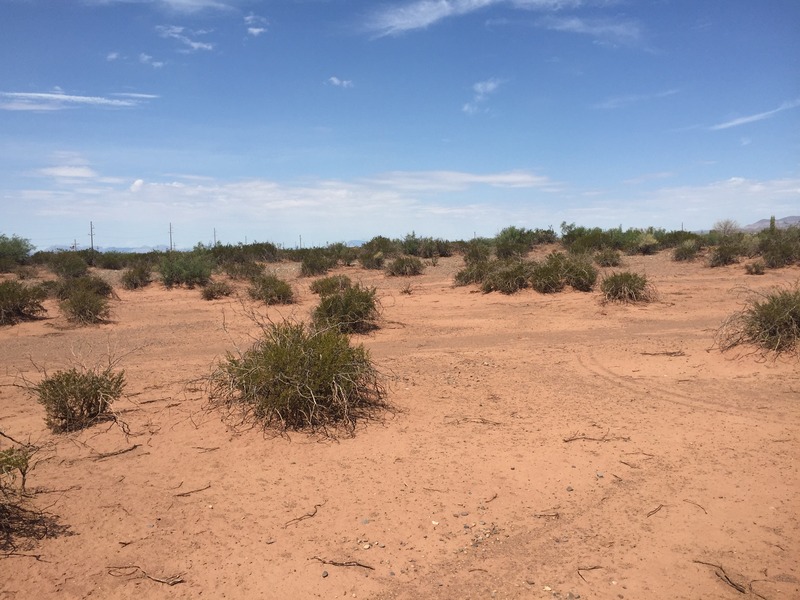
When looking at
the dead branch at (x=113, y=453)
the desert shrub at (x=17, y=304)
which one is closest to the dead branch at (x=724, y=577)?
the dead branch at (x=113, y=453)

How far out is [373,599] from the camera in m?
3.79

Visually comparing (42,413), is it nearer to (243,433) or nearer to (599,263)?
(243,433)

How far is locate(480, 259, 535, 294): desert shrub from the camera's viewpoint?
1892 cm

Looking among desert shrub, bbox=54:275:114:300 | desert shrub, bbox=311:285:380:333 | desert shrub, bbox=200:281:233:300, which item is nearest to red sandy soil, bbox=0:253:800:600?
desert shrub, bbox=311:285:380:333

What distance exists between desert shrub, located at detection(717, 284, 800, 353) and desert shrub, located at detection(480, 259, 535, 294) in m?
8.94

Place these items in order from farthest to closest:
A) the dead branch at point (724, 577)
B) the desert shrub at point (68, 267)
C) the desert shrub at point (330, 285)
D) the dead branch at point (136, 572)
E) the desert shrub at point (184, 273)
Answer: the desert shrub at point (68, 267), the desert shrub at point (184, 273), the desert shrub at point (330, 285), the dead branch at point (136, 572), the dead branch at point (724, 577)

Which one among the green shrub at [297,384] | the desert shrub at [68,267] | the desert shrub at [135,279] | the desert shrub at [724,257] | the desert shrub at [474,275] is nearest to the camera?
the green shrub at [297,384]

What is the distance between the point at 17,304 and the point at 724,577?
662 inches

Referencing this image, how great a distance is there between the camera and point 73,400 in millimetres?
6758

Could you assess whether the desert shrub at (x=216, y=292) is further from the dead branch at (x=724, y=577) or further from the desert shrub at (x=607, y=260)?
the dead branch at (x=724, y=577)

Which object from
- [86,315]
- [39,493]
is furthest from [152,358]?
[39,493]

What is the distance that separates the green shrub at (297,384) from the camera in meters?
6.65

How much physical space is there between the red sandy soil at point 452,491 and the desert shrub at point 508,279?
28.9 ft

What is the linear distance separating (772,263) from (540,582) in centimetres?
2398
